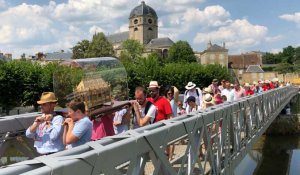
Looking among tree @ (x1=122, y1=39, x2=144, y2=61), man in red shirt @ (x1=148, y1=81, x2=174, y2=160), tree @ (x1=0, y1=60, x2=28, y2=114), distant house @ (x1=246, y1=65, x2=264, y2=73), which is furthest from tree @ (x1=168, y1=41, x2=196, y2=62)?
man in red shirt @ (x1=148, y1=81, x2=174, y2=160)

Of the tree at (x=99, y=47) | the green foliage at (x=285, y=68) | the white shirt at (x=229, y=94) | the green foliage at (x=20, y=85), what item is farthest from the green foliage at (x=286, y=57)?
the white shirt at (x=229, y=94)

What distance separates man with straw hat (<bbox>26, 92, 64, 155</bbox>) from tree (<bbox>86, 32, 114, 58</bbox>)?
2825 inches

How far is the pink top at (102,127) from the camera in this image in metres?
6.19

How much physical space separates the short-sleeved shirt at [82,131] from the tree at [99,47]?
72.3 meters

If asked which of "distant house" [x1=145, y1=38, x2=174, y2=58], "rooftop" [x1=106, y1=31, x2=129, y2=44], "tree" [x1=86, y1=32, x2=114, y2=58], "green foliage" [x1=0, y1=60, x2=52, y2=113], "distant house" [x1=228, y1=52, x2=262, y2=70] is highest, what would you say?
"rooftop" [x1=106, y1=31, x2=129, y2=44]

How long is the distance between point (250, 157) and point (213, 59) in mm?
103852

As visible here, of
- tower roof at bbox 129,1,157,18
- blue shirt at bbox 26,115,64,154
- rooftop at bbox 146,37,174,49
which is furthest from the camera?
tower roof at bbox 129,1,157,18

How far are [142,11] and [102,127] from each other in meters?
152

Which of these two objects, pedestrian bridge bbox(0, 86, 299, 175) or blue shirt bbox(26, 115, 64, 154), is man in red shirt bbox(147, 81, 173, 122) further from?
blue shirt bbox(26, 115, 64, 154)

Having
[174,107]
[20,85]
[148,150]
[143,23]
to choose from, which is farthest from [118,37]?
[148,150]

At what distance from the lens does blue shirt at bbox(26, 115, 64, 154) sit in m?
5.08

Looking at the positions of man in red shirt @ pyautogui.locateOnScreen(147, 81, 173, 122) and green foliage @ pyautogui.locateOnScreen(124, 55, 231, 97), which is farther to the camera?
green foliage @ pyautogui.locateOnScreen(124, 55, 231, 97)

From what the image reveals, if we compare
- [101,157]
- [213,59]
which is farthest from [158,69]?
[213,59]

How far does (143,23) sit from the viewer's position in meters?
155
